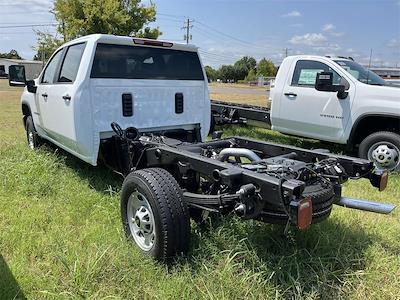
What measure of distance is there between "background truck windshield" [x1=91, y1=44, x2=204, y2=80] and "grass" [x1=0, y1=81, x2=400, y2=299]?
1.49 meters

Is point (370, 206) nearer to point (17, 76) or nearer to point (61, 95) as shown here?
point (61, 95)

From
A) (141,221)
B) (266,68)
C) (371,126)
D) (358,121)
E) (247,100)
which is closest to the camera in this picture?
(141,221)

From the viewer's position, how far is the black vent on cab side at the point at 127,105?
4.96 m

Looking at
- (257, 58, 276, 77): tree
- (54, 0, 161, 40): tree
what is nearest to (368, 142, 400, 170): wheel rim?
(54, 0, 161, 40): tree

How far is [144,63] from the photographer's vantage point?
5191mm

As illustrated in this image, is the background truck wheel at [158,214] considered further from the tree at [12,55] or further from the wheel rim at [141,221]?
the tree at [12,55]

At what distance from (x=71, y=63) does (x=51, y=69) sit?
966 mm

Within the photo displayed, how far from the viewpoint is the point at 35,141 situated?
23.0 ft

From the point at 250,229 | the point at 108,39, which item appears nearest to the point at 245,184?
the point at 250,229

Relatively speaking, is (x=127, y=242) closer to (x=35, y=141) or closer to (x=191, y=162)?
(x=191, y=162)

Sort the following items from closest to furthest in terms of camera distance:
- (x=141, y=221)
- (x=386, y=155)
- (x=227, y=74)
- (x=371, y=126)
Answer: (x=141, y=221) < (x=386, y=155) < (x=371, y=126) < (x=227, y=74)

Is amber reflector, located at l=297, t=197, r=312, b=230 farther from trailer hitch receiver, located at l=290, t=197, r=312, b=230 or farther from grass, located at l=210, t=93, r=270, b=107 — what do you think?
grass, located at l=210, t=93, r=270, b=107

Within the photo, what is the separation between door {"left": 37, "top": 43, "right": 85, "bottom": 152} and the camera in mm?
4910

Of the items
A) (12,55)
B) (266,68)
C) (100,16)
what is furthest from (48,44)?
(12,55)
